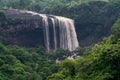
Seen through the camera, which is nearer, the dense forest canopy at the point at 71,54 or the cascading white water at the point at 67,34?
the dense forest canopy at the point at 71,54

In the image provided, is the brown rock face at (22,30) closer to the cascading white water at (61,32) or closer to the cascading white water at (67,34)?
the cascading white water at (61,32)

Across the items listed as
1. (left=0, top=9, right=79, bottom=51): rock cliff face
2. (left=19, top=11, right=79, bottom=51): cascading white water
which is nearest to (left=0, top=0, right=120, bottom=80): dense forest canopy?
(left=0, top=9, right=79, bottom=51): rock cliff face

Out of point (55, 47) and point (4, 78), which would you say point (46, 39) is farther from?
point (4, 78)

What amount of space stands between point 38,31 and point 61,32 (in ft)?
10.2

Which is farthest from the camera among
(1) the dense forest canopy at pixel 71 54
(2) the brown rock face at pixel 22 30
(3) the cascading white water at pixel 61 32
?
(3) the cascading white water at pixel 61 32

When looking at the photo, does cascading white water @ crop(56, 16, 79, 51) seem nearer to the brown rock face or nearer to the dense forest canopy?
the dense forest canopy

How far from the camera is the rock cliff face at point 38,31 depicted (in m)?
51.6

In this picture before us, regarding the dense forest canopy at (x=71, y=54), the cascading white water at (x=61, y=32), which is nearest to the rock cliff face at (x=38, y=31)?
the cascading white water at (x=61, y=32)

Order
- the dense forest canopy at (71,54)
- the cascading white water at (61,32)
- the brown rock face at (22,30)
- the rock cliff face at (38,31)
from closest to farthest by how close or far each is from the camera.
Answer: the dense forest canopy at (71,54)
the brown rock face at (22,30)
the rock cliff face at (38,31)
the cascading white water at (61,32)

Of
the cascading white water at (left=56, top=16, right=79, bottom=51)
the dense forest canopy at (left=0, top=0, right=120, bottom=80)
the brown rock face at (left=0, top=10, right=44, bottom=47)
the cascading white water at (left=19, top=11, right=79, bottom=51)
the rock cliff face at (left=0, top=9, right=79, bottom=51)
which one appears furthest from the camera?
the cascading white water at (left=56, top=16, right=79, bottom=51)

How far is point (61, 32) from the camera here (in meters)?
54.8

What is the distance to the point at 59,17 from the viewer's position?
5559cm

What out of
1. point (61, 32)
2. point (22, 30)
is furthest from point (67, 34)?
point (22, 30)

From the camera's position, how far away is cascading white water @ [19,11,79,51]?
53.4 meters
